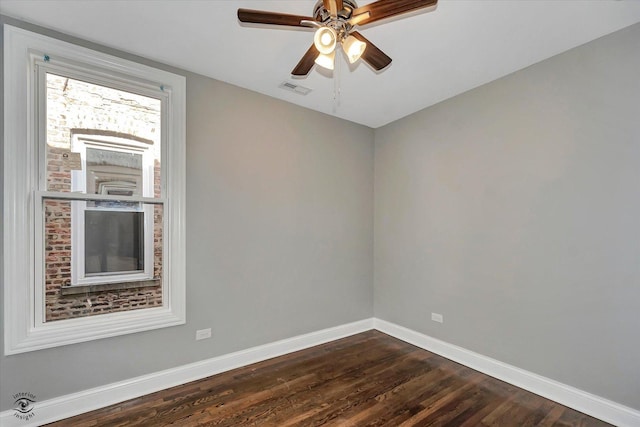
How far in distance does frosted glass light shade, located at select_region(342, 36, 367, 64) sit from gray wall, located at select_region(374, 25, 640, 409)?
1.77m

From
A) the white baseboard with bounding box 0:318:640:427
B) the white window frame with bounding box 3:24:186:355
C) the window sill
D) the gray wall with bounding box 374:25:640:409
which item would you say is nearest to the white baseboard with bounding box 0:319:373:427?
the white baseboard with bounding box 0:318:640:427

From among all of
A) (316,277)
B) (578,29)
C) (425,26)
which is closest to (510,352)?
(316,277)

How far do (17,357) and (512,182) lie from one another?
4.15 m

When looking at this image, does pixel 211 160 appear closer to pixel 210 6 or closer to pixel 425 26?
pixel 210 6

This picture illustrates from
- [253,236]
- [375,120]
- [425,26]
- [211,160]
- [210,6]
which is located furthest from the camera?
[375,120]

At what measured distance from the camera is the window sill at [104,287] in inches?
88.1

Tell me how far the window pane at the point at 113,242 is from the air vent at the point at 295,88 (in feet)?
5.97

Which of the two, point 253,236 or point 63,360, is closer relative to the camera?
point 63,360

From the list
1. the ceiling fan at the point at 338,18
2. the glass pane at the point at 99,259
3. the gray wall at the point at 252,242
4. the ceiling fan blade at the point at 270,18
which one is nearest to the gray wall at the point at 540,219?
the gray wall at the point at 252,242

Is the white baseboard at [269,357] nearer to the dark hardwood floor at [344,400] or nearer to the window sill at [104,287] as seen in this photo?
the dark hardwood floor at [344,400]

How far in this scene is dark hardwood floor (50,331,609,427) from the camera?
6.97 feet

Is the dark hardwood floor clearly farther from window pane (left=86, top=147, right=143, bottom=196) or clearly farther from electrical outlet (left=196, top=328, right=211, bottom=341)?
window pane (left=86, top=147, right=143, bottom=196)

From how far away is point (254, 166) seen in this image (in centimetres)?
307

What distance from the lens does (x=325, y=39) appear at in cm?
166
